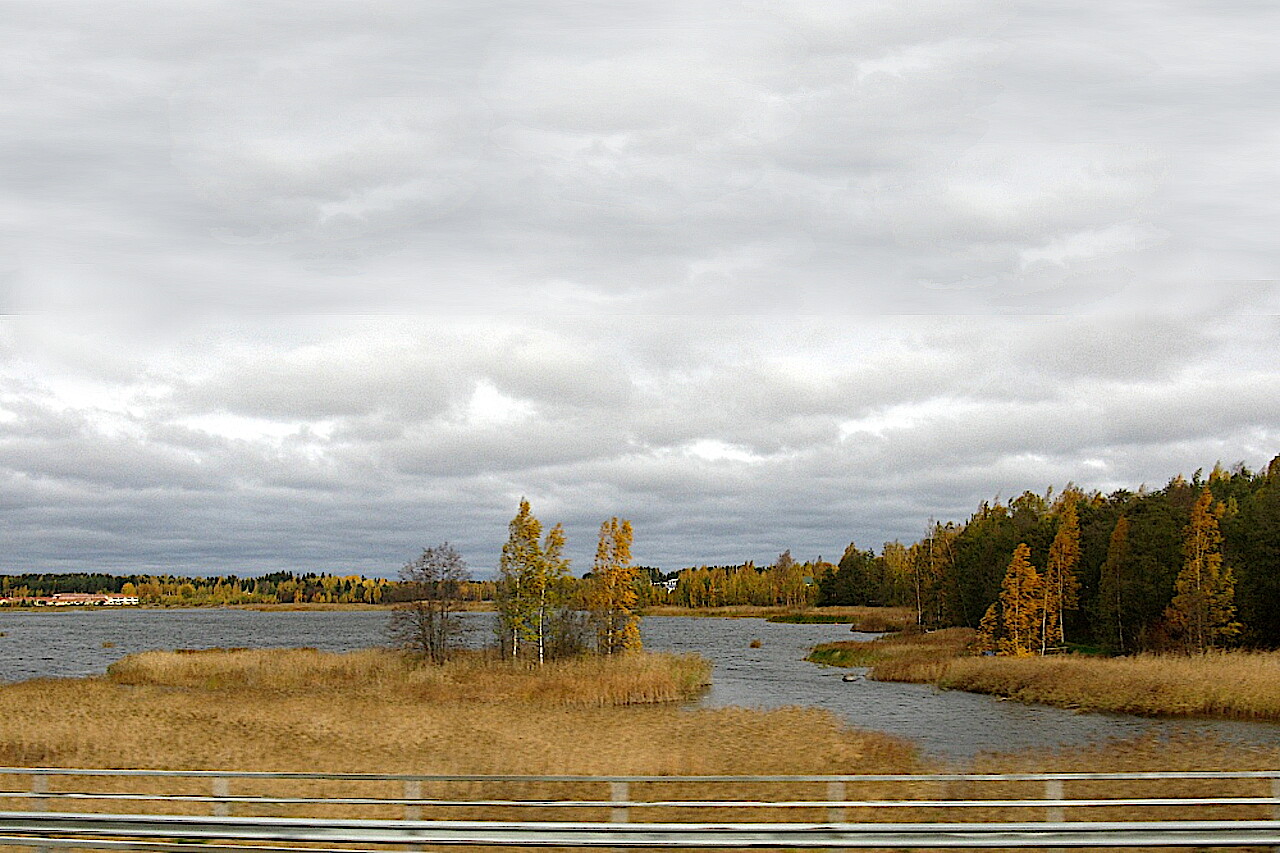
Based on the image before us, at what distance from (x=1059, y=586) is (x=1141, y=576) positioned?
7590 millimetres

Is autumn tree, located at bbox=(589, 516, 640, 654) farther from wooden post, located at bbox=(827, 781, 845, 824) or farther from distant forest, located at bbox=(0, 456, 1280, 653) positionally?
wooden post, located at bbox=(827, 781, 845, 824)

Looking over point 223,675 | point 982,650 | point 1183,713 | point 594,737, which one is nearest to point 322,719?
point 594,737

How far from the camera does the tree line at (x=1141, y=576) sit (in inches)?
2847

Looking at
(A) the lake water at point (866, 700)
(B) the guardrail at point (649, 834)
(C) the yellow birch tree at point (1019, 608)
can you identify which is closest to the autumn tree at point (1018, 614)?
(C) the yellow birch tree at point (1019, 608)

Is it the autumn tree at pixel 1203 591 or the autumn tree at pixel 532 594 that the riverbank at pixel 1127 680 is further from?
the autumn tree at pixel 532 594

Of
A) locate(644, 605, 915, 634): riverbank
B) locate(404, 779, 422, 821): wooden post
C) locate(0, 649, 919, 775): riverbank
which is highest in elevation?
locate(404, 779, 422, 821): wooden post

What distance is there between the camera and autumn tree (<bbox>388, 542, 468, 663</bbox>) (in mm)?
67812

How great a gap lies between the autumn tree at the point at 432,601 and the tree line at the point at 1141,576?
38345 mm

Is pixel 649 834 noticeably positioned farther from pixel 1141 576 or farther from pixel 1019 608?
pixel 1141 576

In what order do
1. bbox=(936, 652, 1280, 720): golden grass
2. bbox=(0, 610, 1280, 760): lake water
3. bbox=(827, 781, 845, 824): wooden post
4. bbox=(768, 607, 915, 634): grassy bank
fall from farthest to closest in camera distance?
bbox=(768, 607, 915, 634): grassy bank < bbox=(936, 652, 1280, 720): golden grass < bbox=(0, 610, 1280, 760): lake water < bbox=(827, 781, 845, 824): wooden post

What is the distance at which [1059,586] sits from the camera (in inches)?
3450

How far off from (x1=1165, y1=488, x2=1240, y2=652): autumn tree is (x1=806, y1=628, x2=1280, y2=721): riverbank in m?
8.36

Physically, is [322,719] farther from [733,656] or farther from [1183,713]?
[733,656]

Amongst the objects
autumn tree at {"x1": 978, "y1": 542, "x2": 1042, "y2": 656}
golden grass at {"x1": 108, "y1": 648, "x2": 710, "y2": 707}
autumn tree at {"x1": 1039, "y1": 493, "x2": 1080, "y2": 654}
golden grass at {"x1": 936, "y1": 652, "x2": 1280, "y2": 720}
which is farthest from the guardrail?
autumn tree at {"x1": 1039, "y1": 493, "x2": 1080, "y2": 654}
